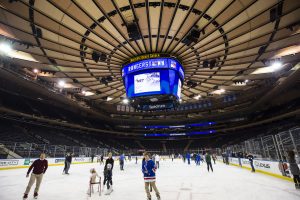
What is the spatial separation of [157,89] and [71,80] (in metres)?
12.8

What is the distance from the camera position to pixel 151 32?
12766 mm

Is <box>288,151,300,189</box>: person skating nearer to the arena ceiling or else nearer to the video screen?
the arena ceiling

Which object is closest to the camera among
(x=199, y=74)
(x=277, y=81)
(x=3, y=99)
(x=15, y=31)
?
(x=15, y=31)

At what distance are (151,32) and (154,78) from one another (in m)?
3.37

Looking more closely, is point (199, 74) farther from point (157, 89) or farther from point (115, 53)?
point (115, 53)

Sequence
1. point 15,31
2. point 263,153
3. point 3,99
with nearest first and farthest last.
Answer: point 15,31 < point 263,153 < point 3,99

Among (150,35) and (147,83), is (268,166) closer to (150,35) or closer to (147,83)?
(147,83)

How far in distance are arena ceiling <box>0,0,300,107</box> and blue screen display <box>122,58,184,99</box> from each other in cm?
119

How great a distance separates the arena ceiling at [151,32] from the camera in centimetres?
1045

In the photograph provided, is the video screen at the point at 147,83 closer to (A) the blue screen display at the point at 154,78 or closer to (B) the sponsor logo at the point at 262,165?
(A) the blue screen display at the point at 154,78

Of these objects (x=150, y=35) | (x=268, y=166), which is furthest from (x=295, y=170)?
(x=150, y=35)

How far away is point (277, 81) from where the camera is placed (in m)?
26.8

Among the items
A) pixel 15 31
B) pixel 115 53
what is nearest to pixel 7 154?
pixel 15 31

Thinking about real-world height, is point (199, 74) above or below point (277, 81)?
below
